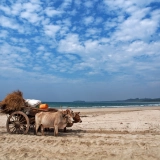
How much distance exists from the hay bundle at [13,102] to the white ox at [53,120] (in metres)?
1.04

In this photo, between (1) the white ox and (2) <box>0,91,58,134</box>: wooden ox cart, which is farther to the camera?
(2) <box>0,91,58,134</box>: wooden ox cart

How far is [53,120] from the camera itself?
10.2 m

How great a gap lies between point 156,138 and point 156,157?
2840mm

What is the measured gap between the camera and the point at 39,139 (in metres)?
9.20

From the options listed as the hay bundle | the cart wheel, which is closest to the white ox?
the cart wheel

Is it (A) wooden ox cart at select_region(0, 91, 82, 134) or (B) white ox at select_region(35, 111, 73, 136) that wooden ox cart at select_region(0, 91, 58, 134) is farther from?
(B) white ox at select_region(35, 111, 73, 136)

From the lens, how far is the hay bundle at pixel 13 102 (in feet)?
34.9

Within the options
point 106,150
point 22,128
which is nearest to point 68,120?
point 22,128

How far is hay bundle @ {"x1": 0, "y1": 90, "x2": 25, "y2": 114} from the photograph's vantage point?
10.6 m

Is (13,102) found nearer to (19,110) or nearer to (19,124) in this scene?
(19,110)

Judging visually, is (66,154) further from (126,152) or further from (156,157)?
(156,157)

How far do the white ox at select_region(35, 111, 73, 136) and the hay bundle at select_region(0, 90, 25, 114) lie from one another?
104cm

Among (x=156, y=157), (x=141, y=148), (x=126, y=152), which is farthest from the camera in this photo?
(x=141, y=148)

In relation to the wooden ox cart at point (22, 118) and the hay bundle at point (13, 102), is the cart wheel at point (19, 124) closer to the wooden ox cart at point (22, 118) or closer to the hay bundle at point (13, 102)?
the wooden ox cart at point (22, 118)
